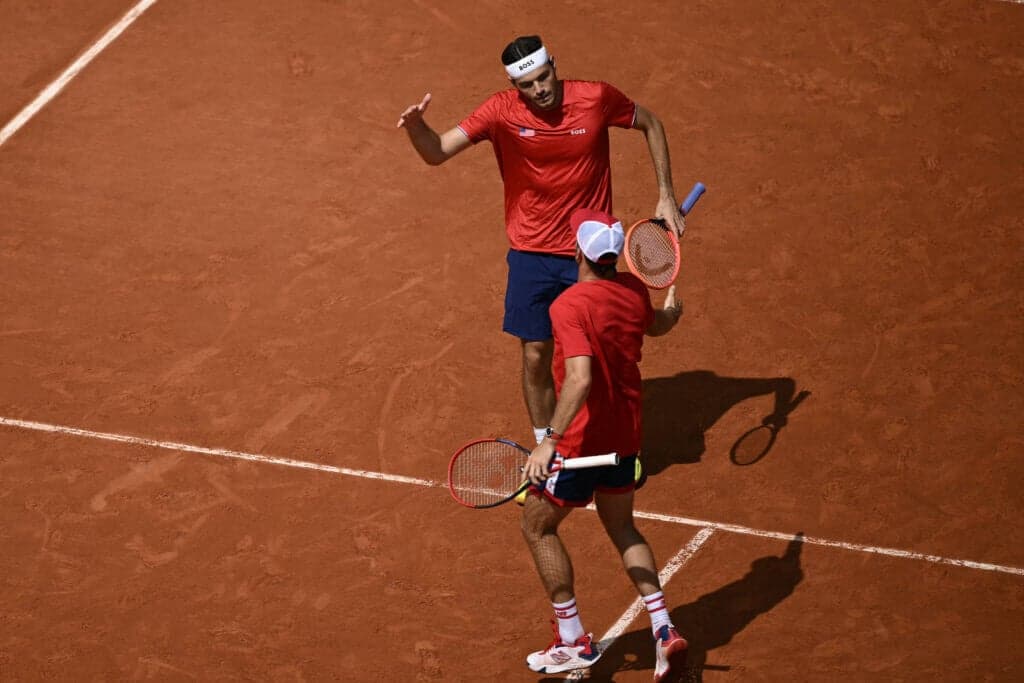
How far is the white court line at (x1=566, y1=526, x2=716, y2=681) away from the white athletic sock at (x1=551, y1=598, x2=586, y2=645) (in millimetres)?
342

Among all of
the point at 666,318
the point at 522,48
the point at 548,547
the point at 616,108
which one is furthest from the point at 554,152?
the point at 548,547

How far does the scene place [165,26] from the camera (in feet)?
46.9

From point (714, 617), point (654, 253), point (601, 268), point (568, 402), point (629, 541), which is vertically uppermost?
point (601, 268)

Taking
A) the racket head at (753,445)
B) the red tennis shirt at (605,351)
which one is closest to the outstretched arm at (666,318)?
the red tennis shirt at (605,351)

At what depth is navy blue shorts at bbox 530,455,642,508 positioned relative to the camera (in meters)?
7.93

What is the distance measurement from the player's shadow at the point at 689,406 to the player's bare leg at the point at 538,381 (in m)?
0.79

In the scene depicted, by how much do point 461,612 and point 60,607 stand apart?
7.77ft

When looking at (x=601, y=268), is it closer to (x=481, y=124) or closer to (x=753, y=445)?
(x=481, y=124)

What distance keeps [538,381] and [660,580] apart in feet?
4.84

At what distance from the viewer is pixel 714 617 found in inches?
348

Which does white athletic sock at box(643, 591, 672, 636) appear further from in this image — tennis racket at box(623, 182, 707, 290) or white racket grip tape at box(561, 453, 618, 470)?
tennis racket at box(623, 182, 707, 290)

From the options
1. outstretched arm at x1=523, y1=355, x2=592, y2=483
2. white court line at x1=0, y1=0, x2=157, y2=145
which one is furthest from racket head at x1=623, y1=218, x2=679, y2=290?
white court line at x1=0, y1=0, x2=157, y2=145

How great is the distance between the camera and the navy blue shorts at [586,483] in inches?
312

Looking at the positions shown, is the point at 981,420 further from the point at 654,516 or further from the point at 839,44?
the point at 839,44
